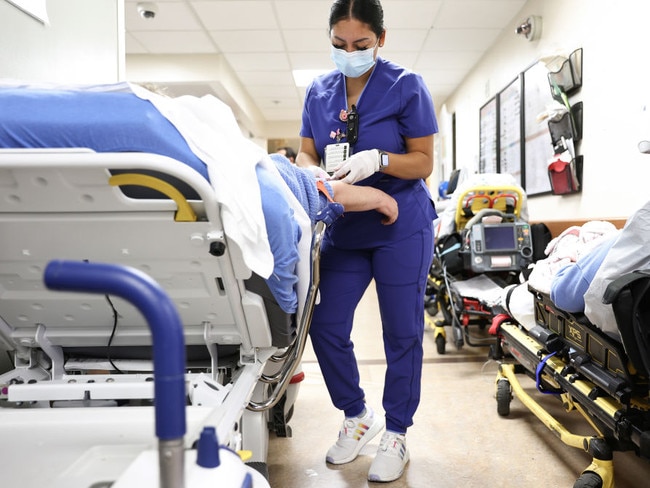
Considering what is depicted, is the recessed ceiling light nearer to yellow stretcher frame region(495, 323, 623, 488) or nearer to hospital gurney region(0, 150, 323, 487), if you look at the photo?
yellow stretcher frame region(495, 323, 623, 488)

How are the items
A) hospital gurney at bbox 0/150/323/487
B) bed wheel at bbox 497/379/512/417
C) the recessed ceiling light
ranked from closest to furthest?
hospital gurney at bbox 0/150/323/487
bed wheel at bbox 497/379/512/417
the recessed ceiling light

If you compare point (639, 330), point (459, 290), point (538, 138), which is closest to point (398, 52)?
point (538, 138)

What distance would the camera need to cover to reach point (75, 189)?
87 centimetres

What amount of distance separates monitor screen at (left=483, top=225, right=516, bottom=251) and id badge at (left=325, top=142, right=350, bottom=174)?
1.66 m

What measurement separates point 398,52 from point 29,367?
536cm

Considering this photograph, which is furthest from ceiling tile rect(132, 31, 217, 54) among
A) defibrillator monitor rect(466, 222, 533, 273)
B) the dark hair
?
the dark hair

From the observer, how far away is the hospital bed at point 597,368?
1201 mm

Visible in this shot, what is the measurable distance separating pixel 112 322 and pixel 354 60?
3.59ft

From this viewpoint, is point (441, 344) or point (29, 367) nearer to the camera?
point (29, 367)

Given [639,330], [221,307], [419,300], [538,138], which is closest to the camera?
[221,307]

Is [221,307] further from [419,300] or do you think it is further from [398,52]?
[398,52]

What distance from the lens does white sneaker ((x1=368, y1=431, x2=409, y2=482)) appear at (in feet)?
5.36

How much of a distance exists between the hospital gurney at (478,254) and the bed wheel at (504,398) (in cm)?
69

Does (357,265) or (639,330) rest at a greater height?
(357,265)
